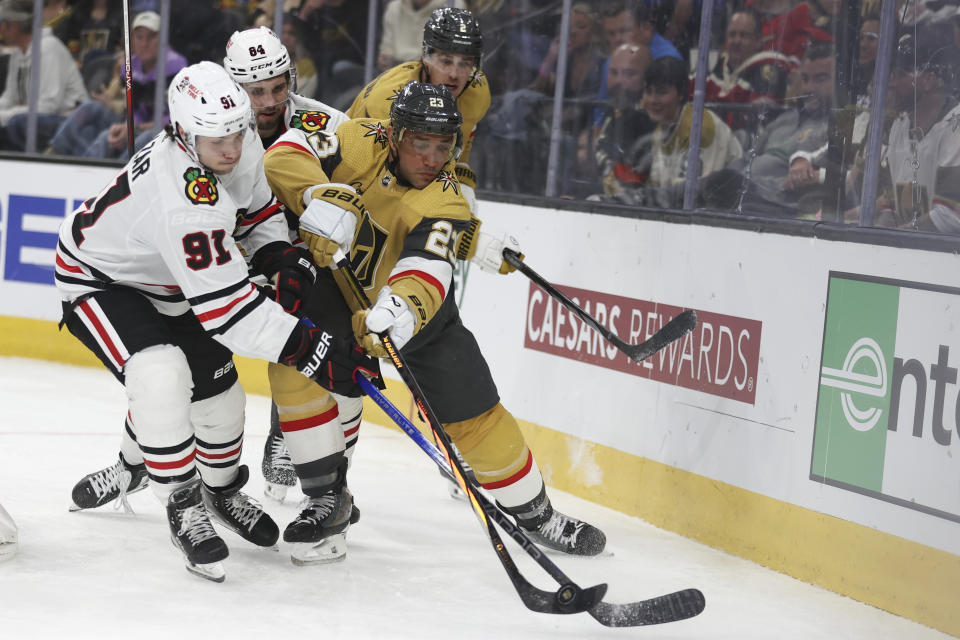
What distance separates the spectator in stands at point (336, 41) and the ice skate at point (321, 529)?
9.44ft

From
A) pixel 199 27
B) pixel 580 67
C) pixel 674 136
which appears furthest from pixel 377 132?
pixel 199 27

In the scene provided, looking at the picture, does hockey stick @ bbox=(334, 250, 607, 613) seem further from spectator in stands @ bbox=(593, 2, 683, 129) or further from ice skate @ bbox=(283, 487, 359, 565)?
spectator in stands @ bbox=(593, 2, 683, 129)

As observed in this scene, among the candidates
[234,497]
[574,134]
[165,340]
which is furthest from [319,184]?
[574,134]

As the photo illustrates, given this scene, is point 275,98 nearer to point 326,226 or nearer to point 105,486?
point 326,226

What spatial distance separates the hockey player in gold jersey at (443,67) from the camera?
317 cm

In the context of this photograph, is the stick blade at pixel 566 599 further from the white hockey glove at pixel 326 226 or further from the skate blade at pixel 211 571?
the white hockey glove at pixel 326 226

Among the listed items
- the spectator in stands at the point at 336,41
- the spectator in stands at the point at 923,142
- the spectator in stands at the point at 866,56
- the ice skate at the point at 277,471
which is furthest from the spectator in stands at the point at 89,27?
the spectator in stands at the point at 923,142

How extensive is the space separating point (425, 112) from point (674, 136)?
141 centimetres

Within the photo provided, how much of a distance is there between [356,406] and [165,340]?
602mm

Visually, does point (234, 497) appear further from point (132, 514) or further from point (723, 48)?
point (723, 48)

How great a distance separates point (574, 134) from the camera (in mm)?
4258

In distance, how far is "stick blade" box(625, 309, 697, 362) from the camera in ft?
10.3

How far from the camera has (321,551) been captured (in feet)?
9.13

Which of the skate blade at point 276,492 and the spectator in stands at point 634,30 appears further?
the spectator in stands at point 634,30
